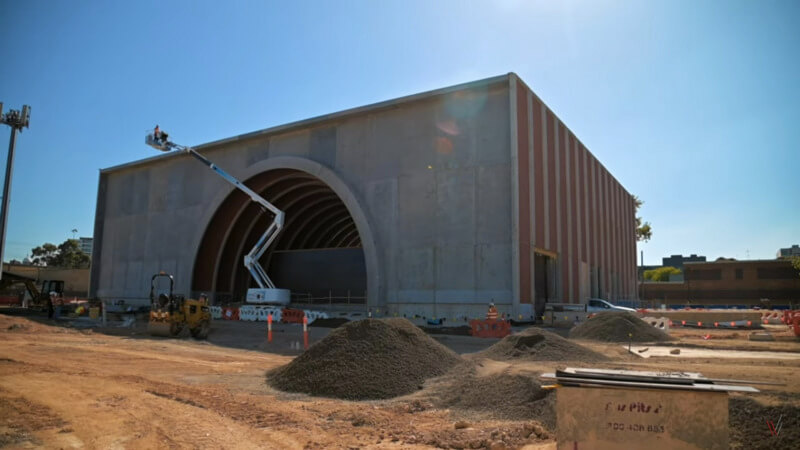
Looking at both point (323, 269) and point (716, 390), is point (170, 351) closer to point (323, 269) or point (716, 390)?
point (716, 390)

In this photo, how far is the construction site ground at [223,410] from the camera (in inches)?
258

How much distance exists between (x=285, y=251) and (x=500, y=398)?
35678 mm

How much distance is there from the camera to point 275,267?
43.1 meters

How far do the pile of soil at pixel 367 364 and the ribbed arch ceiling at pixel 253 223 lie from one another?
2646 cm

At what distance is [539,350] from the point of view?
12.5 m

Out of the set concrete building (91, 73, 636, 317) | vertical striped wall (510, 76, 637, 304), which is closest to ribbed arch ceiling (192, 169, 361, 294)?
concrete building (91, 73, 636, 317)

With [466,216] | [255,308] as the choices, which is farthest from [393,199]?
[255,308]

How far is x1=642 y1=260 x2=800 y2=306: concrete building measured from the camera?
6128 centimetres

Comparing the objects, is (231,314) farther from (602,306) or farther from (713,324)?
(713,324)

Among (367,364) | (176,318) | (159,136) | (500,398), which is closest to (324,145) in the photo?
(159,136)

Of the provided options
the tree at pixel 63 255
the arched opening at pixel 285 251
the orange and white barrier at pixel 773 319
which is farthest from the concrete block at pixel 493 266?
the tree at pixel 63 255

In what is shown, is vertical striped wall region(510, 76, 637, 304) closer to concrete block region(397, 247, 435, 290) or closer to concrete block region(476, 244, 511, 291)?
concrete block region(476, 244, 511, 291)

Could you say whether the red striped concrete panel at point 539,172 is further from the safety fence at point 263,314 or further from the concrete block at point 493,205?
the safety fence at point 263,314

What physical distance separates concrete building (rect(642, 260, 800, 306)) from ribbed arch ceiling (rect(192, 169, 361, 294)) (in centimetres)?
4250
